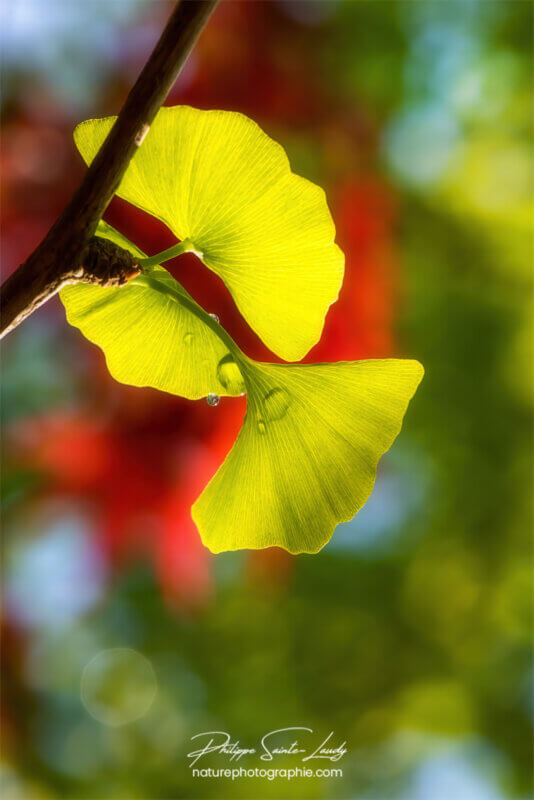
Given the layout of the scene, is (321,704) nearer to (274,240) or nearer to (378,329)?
(378,329)

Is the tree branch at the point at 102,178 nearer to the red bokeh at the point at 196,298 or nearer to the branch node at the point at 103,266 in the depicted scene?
the branch node at the point at 103,266

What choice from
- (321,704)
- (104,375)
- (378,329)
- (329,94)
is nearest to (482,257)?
(378,329)

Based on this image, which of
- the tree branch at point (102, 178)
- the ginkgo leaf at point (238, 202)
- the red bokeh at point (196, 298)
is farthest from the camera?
the red bokeh at point (196, 298)
